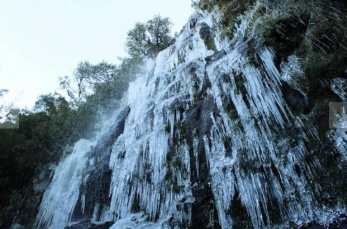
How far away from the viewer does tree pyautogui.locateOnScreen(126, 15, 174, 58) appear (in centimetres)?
1628

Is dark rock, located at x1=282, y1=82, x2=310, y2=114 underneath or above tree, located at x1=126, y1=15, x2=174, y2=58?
underneath

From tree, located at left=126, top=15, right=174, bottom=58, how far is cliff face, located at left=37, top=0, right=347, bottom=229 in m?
7.13

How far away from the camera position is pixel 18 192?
995 cm

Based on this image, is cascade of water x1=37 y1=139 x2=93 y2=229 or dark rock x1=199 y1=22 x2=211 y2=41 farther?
dark rock x1=199 y1=22 x2=211 y2=41

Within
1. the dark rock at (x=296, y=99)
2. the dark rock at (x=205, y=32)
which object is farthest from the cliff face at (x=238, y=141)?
the dark rock at (x=205, y=32)

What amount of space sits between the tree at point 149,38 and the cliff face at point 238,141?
7.13 metres

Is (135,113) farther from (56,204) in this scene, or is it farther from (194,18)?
(194,18)

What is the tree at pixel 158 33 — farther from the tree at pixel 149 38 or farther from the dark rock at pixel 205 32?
the dark rock at pixel 205 32

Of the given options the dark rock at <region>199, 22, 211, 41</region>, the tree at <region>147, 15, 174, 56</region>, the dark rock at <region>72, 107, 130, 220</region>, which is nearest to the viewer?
the dark rock at <region>72, 107, 130, 220</region>

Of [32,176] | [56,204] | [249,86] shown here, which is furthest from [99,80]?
[249,86]

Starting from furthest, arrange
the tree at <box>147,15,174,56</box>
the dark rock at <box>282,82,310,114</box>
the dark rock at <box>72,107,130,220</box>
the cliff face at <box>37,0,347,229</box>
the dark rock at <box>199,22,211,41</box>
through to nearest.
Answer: the tree at <box>147,15,174,56</box>
the dark rock at <box>199,22,211,41</box>
the dark rock at <box>72,107,130,220</box>
the dark rock at <box>282,82,310,114</box>
the cliff face at <box>37,0,347,229</box>

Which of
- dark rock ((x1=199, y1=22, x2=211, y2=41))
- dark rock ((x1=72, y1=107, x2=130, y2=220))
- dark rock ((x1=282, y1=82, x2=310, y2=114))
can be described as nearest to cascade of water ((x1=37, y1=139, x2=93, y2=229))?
dark rock ((x1=72, y1=107, x2=130, y2=220))

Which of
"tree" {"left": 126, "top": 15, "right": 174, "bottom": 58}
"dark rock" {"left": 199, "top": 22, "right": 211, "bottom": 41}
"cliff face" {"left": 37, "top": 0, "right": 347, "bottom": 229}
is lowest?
"cliff face" {"left": 37, "top": 0, "right": 347, "bottom": 229}

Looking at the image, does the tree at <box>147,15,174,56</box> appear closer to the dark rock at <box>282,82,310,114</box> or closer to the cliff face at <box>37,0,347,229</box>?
the cliff face at <box>37,0,347,229</box>
